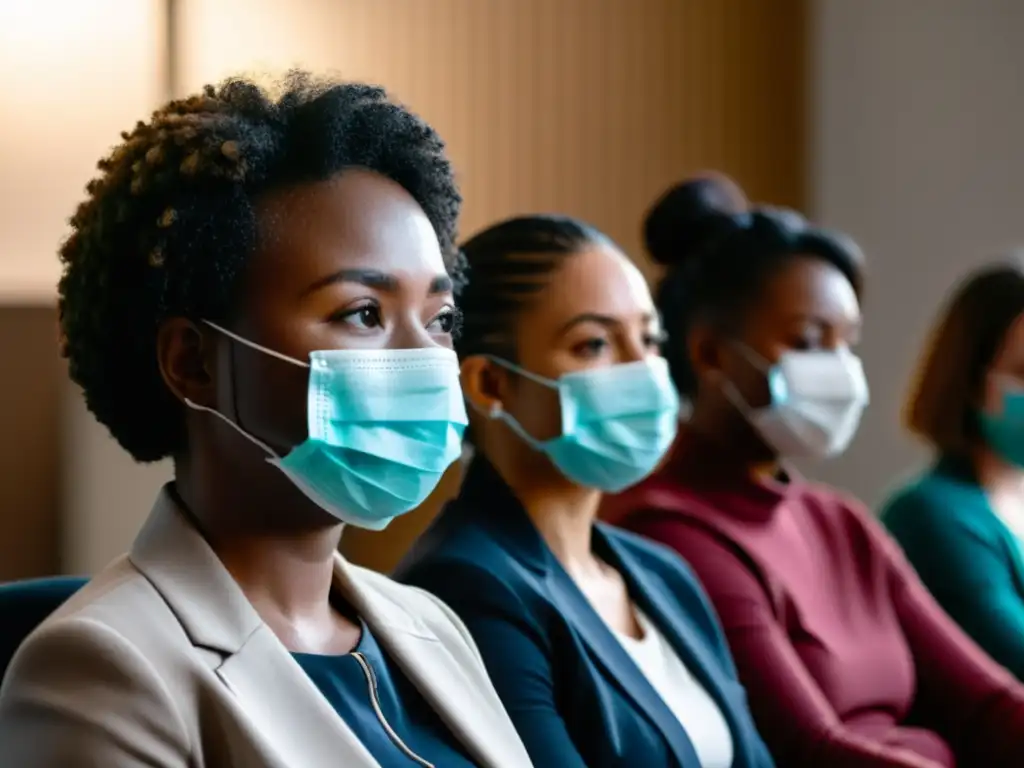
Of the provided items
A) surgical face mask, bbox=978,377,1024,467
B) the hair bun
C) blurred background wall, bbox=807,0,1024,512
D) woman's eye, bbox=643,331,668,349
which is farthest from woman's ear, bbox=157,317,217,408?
blurred background wall, bbox=807,0,1024,512

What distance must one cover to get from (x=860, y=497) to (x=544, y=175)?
1.29m

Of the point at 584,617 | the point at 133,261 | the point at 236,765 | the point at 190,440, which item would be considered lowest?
the point at 584,617

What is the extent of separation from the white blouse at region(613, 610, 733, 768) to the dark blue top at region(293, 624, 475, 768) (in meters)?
0.48

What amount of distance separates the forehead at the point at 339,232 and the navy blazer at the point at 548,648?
1.63 ft

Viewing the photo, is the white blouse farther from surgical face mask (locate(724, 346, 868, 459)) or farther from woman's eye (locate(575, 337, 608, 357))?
surgical face mask (locate(724, 346, 868, 459))

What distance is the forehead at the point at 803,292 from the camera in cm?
228

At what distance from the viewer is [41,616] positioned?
4.33 ft

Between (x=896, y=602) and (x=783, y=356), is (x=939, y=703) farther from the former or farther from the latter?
(x=783, y=356)

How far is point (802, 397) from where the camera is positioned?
229cm

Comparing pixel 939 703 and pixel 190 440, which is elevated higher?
pixel 190 440

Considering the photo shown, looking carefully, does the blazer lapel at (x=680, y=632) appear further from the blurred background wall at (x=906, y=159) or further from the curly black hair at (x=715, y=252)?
the blurred background wall at (x=906, y=159)

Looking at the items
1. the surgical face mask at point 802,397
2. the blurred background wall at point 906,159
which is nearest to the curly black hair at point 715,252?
the surgical face mask at point 802,397

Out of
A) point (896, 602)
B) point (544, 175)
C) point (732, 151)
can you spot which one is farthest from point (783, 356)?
point (732, 151)

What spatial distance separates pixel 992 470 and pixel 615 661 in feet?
4.22
